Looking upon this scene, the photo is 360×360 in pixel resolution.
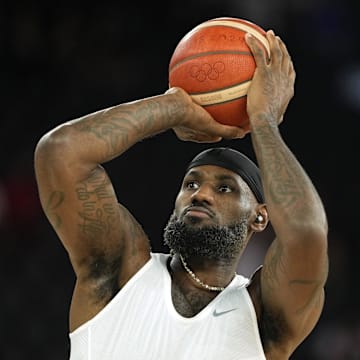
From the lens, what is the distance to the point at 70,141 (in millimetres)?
3623

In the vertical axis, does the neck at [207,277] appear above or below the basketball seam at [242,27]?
below

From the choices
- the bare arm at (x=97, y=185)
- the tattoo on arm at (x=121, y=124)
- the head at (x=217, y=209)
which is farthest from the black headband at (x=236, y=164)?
the tattoo on arm at (x=121, y=124)

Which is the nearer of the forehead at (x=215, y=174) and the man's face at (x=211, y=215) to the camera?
the man's face at (x=211, y=215)

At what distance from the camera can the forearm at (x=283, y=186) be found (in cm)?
350

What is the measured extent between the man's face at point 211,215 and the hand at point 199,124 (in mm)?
226

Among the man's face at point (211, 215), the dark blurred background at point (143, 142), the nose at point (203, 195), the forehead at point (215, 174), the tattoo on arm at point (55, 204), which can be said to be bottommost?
the dark blurred background at point (143, 142)

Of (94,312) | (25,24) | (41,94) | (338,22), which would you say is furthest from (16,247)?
(338,22)

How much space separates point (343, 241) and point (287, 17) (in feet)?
8.76

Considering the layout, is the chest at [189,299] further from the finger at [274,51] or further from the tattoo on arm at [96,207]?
the finger at [274,51]

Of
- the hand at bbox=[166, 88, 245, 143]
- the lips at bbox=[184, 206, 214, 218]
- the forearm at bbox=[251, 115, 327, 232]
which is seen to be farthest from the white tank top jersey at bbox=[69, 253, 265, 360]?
the hand at bbox=[166, 88, 245, 143]

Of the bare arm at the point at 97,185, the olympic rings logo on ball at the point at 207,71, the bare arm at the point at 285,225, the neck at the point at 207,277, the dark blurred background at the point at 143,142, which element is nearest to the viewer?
the bare arm at the point at 285,225

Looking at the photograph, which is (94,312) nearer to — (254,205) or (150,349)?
(150,349)

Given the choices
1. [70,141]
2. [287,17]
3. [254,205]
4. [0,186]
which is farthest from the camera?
[287,17]

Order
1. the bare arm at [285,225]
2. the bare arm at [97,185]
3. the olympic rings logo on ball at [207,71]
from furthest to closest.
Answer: the olympic rings logo on ball at [207,71], the bare arm at [97,185], the bare arm at [285,225]
